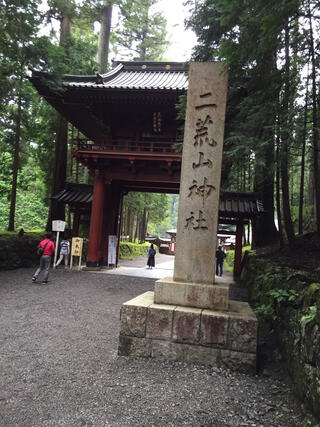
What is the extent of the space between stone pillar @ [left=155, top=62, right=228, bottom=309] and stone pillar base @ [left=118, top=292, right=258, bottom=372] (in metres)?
0.28

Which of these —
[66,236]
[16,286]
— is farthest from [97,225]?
[16,286]

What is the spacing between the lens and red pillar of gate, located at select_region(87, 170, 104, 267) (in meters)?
11.7

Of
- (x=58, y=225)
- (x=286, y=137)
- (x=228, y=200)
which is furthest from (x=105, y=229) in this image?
(x=286, y=137)

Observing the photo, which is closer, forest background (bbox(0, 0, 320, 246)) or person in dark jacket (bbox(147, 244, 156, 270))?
forest background (bbox(0, 0, 320, 246))

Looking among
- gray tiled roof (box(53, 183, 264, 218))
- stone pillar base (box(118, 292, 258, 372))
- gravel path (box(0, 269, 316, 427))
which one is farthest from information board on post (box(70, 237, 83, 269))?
stone pillar base (box(118, 292, 258, 372))

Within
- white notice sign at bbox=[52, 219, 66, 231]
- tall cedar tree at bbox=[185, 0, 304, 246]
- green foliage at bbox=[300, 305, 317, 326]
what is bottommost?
green foliage at bbox=[300, 305, 317, 326]

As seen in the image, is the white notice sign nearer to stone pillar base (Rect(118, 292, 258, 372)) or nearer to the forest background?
the forest background

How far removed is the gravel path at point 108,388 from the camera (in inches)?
92.0

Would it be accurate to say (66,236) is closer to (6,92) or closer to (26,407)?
(6,92)

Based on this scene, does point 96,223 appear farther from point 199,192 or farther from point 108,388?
point 108,388

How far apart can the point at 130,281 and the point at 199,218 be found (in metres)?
6.46

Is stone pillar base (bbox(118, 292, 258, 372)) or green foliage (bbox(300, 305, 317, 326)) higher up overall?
green foliage (bbox(300, 305, 317, 326))

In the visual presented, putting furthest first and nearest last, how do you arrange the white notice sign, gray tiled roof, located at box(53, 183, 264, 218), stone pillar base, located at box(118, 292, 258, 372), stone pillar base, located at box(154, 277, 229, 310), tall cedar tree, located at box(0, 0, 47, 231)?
gray tiled roof, located at box(53, 183, 264, 218)
the white notice sign
tall cedar tree, located at box(0, 0, 47, 231)
stone pillar base, located at box(154, 277, 229, 310)
stone pillar base, located at box(118, 292, 258, 372)

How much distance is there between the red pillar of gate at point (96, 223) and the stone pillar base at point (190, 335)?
27.6 feet
